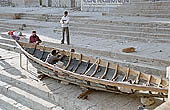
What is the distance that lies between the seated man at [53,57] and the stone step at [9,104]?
Answer: 1394mm

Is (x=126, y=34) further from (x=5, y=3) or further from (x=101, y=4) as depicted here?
(x=5, y=3)

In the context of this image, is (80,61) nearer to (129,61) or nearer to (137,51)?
(129,61)

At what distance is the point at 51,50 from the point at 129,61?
98.7 inches

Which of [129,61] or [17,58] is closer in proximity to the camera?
[129,61]

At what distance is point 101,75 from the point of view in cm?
648

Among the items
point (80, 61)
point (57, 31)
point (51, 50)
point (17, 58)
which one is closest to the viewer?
point (80, 61)

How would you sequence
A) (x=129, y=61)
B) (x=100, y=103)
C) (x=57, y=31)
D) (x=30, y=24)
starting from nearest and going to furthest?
(x=100, y=103), (x=129, y=61), (x=57, y=31), (x=30, y=24)

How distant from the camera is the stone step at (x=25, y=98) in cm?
620

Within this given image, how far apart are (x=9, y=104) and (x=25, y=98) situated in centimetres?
47

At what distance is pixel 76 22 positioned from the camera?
15562 millimetres

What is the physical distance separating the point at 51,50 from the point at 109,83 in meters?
3.18

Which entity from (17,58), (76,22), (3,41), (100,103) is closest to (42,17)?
(76,22)

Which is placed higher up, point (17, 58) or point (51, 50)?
point (51, 50)

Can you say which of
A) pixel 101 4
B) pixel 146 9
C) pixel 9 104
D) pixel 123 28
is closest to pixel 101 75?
pixel 9 104
